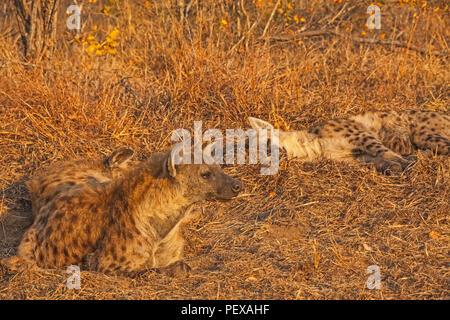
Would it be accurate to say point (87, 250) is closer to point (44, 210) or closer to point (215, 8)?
point (44, 210)

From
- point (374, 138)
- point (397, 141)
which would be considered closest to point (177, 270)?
point (374, 138)

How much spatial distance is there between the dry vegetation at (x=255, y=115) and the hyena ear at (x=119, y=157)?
21.8 inches

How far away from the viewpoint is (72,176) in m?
4.39

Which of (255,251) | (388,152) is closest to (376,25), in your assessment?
(388,152)

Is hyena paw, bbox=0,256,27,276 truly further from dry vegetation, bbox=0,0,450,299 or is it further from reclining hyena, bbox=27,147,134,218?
reclining hyena, bbox=27,147,134,218

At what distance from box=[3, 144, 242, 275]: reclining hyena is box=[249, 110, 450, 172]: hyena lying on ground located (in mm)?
2008

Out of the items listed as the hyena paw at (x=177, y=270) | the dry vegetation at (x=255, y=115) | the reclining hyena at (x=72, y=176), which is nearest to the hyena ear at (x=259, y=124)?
the dry vegetation at (x=255, y=115)

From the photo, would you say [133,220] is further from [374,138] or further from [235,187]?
[374,138]

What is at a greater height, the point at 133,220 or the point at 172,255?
the point at 133,220

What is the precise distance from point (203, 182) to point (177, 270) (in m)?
0.52

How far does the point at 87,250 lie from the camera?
144 inches

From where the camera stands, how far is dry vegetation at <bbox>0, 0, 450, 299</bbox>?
354cm

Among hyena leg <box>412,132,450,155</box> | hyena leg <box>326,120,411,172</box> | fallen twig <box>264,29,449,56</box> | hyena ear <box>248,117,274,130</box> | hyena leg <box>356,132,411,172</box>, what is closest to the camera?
hyena leg <box>356,132,411,172</box>

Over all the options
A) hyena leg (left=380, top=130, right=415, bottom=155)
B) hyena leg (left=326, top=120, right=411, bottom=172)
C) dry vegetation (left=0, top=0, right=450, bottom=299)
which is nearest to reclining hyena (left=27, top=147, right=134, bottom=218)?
dry vegetation (left=0, top=0, right=450, bottom=299)
